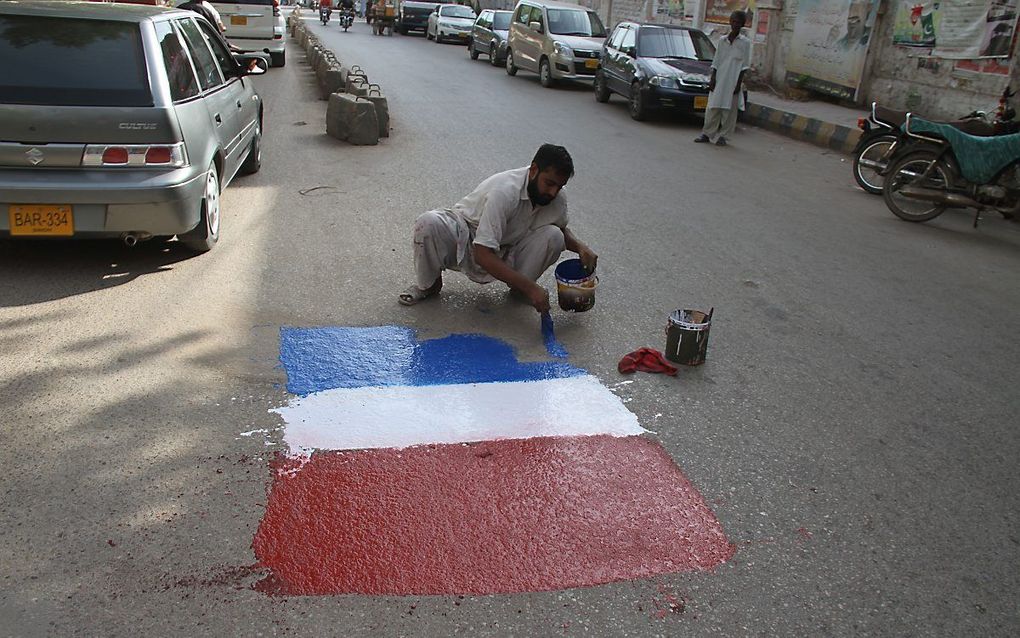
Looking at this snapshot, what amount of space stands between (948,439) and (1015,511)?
0.58m

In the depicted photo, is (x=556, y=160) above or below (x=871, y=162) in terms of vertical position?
above

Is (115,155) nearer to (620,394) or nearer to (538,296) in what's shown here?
(538,296)

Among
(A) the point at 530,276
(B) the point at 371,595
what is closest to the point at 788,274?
(A) the point at 530,276

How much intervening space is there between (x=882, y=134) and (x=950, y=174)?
1.31 metres

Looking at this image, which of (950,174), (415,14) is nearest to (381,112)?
(950,174)

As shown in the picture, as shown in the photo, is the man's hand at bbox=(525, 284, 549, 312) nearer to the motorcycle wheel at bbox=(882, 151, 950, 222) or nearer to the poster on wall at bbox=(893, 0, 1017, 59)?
the motorcycle wheel at bbox=(882, 151, 950, 222)

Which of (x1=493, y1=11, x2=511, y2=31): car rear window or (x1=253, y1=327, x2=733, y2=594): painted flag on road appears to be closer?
(x1=253, y1=327, x2=733, y2=594): painted flag on road

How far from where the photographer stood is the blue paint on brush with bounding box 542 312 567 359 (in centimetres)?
462

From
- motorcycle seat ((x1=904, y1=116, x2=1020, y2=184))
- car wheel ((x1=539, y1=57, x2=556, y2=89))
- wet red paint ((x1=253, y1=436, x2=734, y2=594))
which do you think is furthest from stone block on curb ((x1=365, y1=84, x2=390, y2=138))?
wet red paint ((x1=253, y1=436, x2=734, y2=594))

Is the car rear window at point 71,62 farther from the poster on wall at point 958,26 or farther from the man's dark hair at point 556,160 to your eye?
the poster on wall at point 958,26

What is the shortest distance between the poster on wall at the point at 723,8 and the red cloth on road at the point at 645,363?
16171mm

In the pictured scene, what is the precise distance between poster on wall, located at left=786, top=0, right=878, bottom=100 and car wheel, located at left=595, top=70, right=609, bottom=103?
3939 millimetres

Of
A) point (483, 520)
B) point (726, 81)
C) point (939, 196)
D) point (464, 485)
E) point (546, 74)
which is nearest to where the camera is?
point (483, 520)

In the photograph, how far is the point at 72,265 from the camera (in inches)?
210
